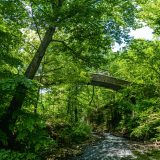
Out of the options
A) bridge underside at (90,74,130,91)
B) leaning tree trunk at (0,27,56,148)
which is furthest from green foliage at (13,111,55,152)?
bridge underside at (90,74,130,91)

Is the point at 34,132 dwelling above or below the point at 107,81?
below

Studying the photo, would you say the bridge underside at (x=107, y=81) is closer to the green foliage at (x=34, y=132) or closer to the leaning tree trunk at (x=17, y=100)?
the leaning tree trunk at (x=17, y=100)

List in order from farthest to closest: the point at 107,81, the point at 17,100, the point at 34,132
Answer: the point at 107,81 → the point at 17,100 → the point at 34,132

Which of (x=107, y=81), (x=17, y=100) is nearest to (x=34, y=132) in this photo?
(x=17, y=100)

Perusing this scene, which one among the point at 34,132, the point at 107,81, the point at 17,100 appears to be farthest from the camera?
the point at 107,81

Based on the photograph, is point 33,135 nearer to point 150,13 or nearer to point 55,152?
point 55,152

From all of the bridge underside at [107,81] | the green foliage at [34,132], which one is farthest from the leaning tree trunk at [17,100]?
the bridge underside at [107,81]

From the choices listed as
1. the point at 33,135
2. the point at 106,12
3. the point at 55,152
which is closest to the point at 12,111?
the point at 33,135

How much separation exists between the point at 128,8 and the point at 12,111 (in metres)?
6.03

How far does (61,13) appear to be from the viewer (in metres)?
9.42

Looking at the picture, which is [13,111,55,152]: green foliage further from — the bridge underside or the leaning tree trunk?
the bridge underside

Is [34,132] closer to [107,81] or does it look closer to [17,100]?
[17,100]

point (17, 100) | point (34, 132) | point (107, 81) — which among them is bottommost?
point (34, 132)

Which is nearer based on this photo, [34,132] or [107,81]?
[34,132]
